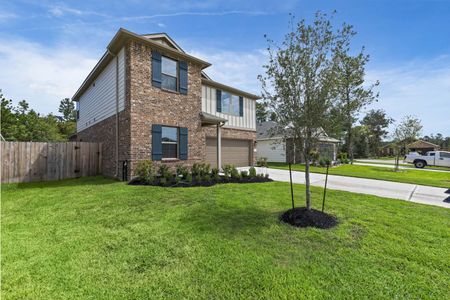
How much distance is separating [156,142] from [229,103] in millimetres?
6920

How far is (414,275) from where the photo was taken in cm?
241

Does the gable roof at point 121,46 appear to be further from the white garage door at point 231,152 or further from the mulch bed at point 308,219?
the mulch bed at point 308,219

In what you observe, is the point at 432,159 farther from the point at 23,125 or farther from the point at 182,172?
the point at 23,125

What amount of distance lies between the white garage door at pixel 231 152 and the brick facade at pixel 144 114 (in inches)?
88.9

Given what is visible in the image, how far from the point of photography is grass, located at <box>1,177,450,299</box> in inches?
84.5

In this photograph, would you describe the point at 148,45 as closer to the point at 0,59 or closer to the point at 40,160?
the point at 0,59

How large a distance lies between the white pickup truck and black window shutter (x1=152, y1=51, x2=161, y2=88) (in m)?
27.2

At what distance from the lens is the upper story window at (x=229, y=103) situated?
1337 cm

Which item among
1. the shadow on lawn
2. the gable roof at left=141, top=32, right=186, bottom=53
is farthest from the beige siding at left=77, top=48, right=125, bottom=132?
the shadow on lawn

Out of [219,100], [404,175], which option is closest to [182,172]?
[219,100]

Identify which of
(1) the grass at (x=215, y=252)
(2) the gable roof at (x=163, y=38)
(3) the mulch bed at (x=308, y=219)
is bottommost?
(1) the grass at (x=215, y=252)

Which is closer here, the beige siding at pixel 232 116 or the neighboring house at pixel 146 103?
the neighboring house at pixel 146 103

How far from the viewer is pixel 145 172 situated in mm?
7730

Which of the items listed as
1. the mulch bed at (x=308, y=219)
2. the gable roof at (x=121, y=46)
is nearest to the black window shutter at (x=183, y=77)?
the gable roof at (x=121, y=46)
